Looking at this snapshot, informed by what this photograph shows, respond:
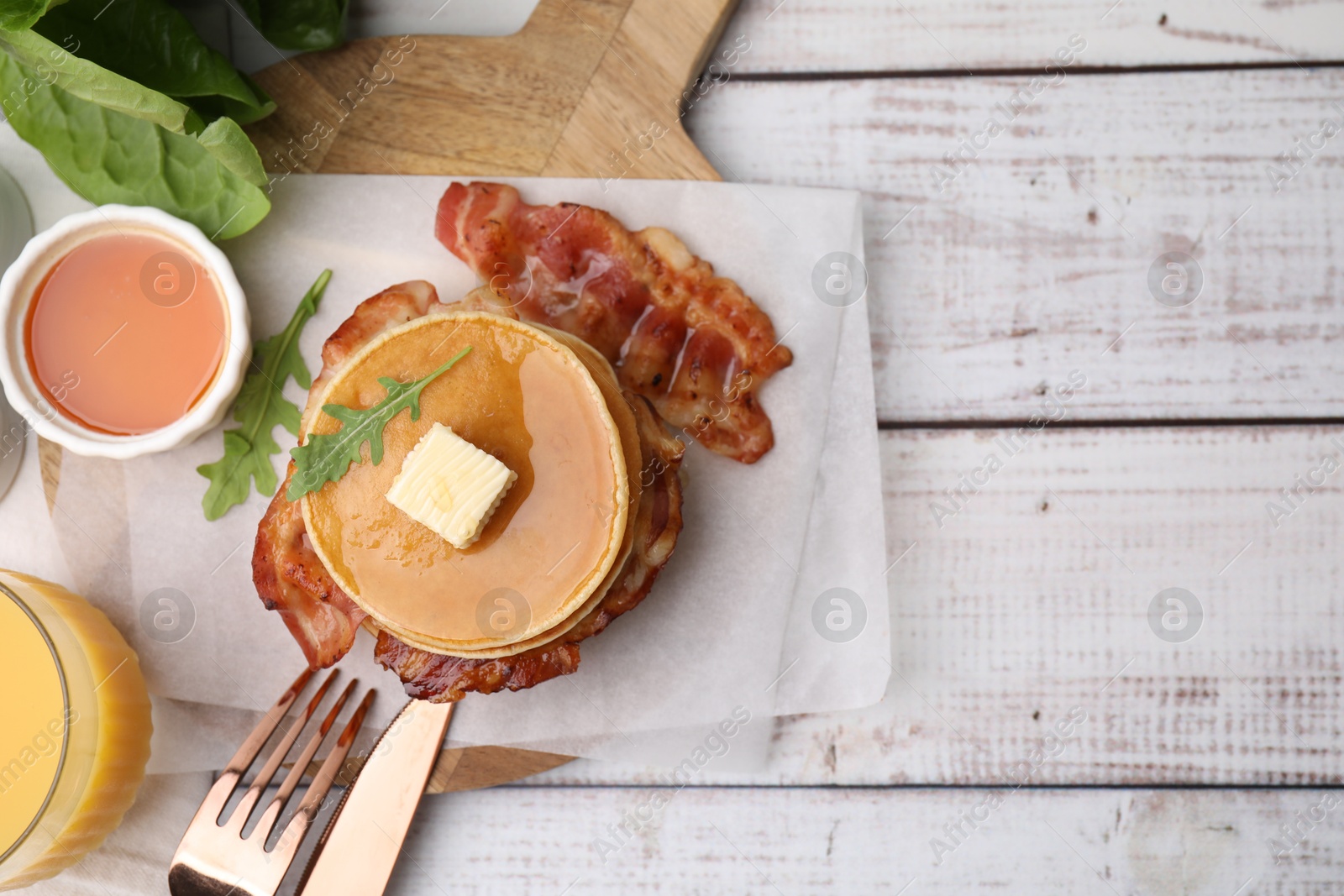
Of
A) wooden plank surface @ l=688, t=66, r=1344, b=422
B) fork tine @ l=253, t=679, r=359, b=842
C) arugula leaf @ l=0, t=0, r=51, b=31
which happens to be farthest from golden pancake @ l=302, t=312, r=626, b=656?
arugula leaf @ l=0, t=0, r=51, b=31

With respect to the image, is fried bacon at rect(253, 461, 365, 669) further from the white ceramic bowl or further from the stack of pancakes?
the white ceramic bowl

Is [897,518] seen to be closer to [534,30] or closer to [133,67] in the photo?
[534,30]

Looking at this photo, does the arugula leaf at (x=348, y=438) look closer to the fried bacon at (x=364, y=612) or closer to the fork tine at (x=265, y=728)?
the fried bacon at (x=364, y=612)

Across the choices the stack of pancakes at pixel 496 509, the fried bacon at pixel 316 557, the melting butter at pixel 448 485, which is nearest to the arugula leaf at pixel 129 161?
the fried bacon at pixel 316 557

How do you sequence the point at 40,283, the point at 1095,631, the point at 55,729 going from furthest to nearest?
the point at 1095,631, the point at 40,283, the point at 55,729

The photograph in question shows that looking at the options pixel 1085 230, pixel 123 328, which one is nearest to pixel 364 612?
pixel 123 328

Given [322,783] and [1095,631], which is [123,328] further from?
[1095,631]
